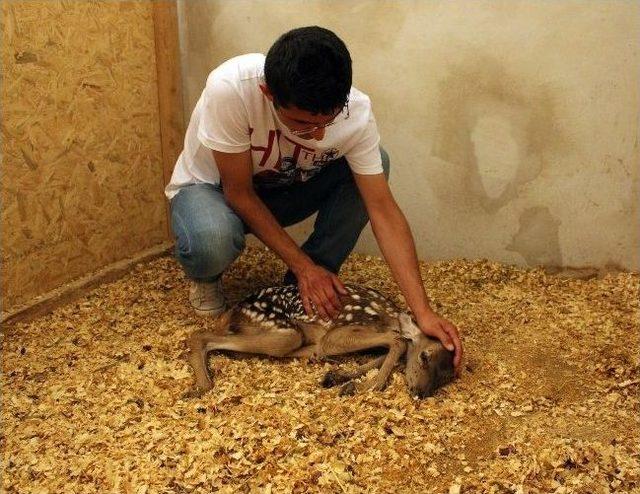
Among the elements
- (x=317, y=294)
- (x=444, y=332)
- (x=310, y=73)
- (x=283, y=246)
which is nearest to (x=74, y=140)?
(x=283, y=246)

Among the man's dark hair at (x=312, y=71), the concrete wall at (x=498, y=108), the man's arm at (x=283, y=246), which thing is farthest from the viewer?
the concrete wall at (x=498, y=108)

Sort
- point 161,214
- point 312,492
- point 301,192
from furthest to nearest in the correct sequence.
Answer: point 161,214, point 301,192, point 312,492

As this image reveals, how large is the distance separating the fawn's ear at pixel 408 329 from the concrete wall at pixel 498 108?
1663 millimetres

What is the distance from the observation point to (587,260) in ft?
15.3

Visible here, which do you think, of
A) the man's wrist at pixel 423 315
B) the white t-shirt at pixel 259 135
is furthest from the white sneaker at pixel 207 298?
the man's wrist at pixel 423 315

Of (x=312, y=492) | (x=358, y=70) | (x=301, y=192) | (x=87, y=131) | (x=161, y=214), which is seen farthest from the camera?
(x=161, y=214)

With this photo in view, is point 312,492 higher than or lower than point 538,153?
lower

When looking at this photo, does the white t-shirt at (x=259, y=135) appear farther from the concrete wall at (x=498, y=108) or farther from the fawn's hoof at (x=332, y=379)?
the concrete wall at (x=498, y=108)

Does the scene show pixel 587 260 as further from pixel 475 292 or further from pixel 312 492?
pixel 312 492

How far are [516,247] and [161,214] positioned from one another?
9.22 feet

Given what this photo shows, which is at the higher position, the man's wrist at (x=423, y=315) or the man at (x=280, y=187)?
the man at (x=280, y=187)

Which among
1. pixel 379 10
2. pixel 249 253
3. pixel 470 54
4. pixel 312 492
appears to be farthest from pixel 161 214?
pixel 312 492

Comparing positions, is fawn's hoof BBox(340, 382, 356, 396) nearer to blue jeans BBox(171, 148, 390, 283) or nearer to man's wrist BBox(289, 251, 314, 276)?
man's wrist BBox(289, 251, 314, 276)

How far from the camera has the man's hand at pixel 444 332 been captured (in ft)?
10.2
